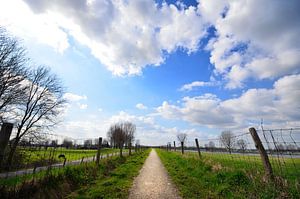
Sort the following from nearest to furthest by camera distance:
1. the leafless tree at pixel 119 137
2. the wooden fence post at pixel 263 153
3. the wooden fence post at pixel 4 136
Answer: the wooden fence post at pixel 4 136 → the wooden fence post at pixel 263 153 → the leafless tree at pixel 119 137

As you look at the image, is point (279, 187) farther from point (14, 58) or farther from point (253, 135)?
point (14, 58)

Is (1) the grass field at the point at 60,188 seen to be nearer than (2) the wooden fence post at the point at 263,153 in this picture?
Yes

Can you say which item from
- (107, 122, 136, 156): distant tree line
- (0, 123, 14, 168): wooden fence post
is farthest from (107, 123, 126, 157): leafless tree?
(0, 123, 14, 168): wooden fence post

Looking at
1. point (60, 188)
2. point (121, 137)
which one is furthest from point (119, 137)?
point (60, 188)

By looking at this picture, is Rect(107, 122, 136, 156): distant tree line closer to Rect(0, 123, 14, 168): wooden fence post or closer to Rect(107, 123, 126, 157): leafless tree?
Rect(107, 123, 126, 157): leafless tree

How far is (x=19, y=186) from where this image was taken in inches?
237

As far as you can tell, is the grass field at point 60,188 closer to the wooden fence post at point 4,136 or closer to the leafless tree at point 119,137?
the wooden fence post at point 4,136

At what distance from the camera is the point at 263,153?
262 inches

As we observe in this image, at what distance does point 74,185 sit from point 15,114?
16753 millimetres

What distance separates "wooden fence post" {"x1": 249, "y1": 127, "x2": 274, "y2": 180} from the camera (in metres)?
6.20

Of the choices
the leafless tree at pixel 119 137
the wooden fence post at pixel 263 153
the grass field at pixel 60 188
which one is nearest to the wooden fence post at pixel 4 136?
the grass field at pixel 60 188

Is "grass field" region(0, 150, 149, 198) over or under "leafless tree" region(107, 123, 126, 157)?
under

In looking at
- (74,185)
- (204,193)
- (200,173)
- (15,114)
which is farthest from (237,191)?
(15,114)

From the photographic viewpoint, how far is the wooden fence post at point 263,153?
6.20 m
